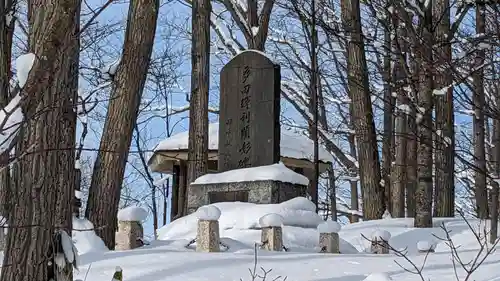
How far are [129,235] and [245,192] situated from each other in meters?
2.38

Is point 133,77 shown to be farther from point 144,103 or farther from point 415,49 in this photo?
point 144,103

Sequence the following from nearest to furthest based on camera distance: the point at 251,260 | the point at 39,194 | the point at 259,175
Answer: the point at 39,194 → the point at 251,260 → the point at 259,175

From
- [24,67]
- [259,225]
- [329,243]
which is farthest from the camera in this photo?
[259,225]

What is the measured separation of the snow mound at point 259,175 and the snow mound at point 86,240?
2672mm

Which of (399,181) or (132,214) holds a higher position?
(399,181)

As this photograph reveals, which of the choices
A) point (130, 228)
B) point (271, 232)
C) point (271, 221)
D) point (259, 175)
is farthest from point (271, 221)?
point (259, 175)

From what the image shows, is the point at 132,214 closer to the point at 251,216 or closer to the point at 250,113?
the point at 251,216

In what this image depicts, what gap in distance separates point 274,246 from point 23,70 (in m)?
5.44

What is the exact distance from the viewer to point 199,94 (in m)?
13.5

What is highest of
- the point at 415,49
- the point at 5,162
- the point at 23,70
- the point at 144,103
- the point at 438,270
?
the point at 144,103

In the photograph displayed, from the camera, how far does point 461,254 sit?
709 cm

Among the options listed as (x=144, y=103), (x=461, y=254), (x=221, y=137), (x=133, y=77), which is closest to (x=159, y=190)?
(x=144, y=103)

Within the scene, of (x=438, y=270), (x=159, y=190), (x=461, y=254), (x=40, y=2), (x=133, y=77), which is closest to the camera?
(x=40, y=2)

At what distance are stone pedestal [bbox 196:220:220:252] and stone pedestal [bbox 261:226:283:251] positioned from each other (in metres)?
0.72
